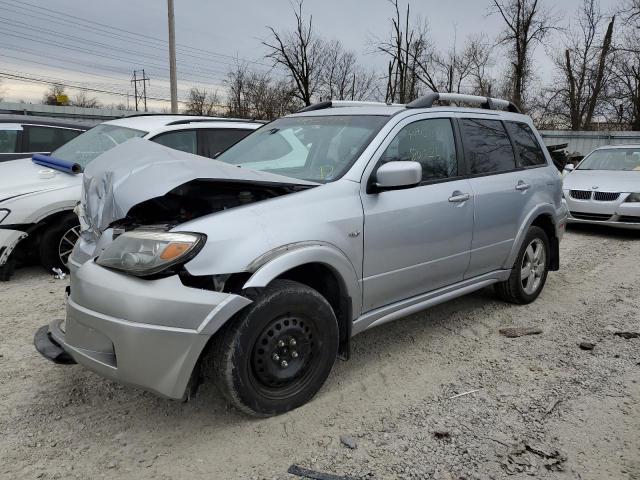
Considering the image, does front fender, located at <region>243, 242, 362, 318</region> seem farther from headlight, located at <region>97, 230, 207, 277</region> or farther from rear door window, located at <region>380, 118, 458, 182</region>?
rear door window, located at <region>380, 118, 458, 182</region>

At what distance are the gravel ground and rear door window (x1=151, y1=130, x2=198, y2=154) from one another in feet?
8.09

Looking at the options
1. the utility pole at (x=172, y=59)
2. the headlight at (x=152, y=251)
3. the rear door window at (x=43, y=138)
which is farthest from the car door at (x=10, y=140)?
the utility pole at (x=172, y=59)

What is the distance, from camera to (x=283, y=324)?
2.77m

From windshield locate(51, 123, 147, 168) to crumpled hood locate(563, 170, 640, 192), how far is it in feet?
24.8

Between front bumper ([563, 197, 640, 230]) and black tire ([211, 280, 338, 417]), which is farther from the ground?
front bumper ([563, 197, 640, 230])

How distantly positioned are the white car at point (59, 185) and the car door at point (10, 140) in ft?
5.47

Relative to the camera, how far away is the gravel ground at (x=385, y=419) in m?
2.50

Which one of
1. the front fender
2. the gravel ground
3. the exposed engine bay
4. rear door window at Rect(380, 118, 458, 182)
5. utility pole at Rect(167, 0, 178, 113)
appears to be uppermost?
utility pole at Rect(167, 0, 178, 113)

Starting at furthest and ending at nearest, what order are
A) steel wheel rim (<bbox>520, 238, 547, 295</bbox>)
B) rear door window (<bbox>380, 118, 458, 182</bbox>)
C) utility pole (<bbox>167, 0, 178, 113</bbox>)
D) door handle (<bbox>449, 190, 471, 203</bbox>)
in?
utility pole (<bbox>167, 0, 178, 113</bbox>) < steel wheel rim (<bbox>520, 238, 547, 295</bbox>) < door handle (<bbox>449, 190, 471, 203</bbox>) < rear door window (<bbox>380, 118, 458, 182</bbox>)

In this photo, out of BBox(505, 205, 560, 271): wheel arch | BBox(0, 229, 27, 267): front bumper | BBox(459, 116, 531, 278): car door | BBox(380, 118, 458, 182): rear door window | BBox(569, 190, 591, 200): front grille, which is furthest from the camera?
BBox(569, 190, 591, 200): front grille

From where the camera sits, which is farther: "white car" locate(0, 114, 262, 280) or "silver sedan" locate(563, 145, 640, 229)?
"silver sedan" locate(563, 145, 640, 229)

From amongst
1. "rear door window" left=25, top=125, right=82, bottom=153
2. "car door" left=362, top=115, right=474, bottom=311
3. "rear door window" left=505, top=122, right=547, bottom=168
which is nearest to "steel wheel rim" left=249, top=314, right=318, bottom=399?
"car door" left=362, top=115, right=474, bottom=311

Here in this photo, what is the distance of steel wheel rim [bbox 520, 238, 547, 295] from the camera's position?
482cm

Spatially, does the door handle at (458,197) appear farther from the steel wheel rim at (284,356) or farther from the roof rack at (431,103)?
the steel wheel rim at (284,356)
